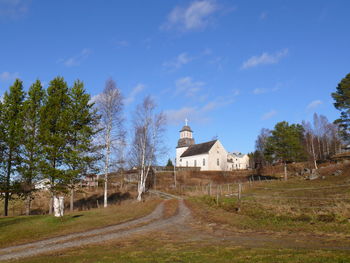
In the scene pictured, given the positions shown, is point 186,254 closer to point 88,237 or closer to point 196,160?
point 88,237

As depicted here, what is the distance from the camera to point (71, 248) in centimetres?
1155

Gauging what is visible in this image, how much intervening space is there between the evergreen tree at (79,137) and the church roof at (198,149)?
152 ft

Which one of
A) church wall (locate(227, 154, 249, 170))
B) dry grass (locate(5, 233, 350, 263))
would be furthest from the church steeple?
dry grass (locate(5, 233, 350, 263))

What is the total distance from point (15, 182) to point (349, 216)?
82.8ft

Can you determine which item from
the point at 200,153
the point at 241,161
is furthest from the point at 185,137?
the point at 241,161

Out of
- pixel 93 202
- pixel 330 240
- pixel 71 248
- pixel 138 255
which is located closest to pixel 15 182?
pixel 93 202

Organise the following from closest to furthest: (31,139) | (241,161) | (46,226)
A: (46,226) → (31,139) → (241,161)

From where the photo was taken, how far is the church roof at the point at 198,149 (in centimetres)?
7143

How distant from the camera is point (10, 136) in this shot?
2488cm

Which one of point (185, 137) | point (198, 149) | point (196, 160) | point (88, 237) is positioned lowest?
point (88, 237)

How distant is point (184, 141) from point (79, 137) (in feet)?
193

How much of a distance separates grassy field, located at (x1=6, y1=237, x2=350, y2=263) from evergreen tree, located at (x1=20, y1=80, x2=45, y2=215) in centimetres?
1593

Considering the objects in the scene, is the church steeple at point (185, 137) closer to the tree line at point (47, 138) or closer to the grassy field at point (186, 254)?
the tree line at point (47, 138)

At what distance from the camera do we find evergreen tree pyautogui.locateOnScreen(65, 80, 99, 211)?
81.4 ft
